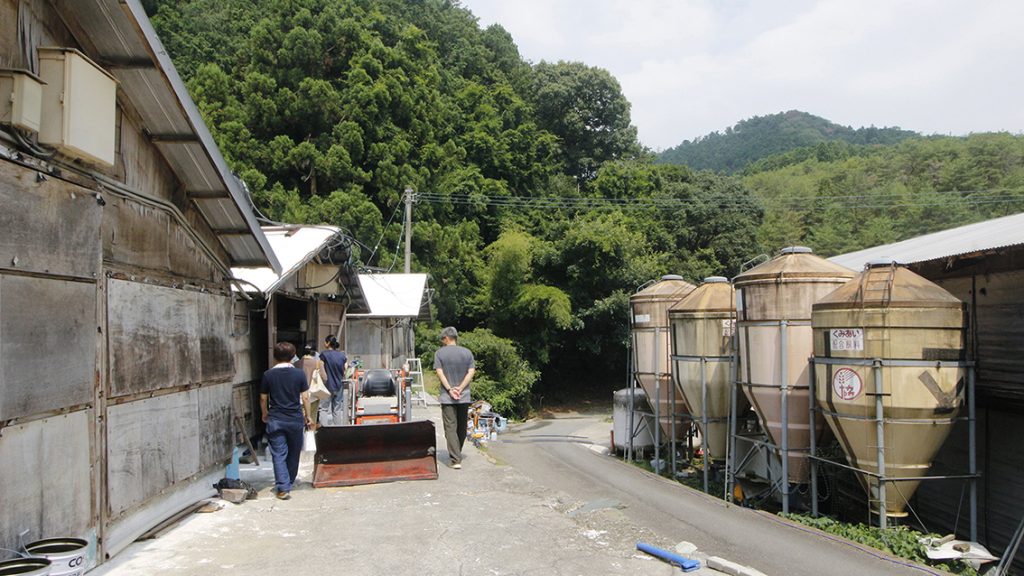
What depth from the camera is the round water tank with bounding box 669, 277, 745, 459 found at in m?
11.8

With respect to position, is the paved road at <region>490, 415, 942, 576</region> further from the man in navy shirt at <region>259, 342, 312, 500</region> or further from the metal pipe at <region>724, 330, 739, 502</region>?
the man in navy shirt at <region>259, 342, 312, 500</region>

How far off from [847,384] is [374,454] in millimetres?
6099

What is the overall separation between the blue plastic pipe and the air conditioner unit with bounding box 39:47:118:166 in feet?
17.7

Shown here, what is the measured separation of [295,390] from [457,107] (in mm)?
32175

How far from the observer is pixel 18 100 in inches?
166

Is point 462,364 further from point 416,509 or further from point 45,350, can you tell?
point 45,350

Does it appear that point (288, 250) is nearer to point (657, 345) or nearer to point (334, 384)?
point (334, 384)

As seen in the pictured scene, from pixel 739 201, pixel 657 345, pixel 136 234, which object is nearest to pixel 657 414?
pixel 657 345

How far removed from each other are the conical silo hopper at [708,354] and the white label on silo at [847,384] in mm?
2689

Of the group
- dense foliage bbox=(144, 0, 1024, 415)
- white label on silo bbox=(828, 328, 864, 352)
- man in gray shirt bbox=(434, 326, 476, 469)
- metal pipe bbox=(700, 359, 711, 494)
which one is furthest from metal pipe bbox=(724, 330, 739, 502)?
dense foliage bbox=(144, 0, 1024, 415)

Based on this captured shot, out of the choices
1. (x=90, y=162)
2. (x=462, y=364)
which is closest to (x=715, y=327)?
(x=462, y=364)

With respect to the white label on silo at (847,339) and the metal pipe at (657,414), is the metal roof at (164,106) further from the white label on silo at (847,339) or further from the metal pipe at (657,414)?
the metal pipe at (657,414)

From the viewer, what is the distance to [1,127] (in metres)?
4.11

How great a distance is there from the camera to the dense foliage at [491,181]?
27594mm
